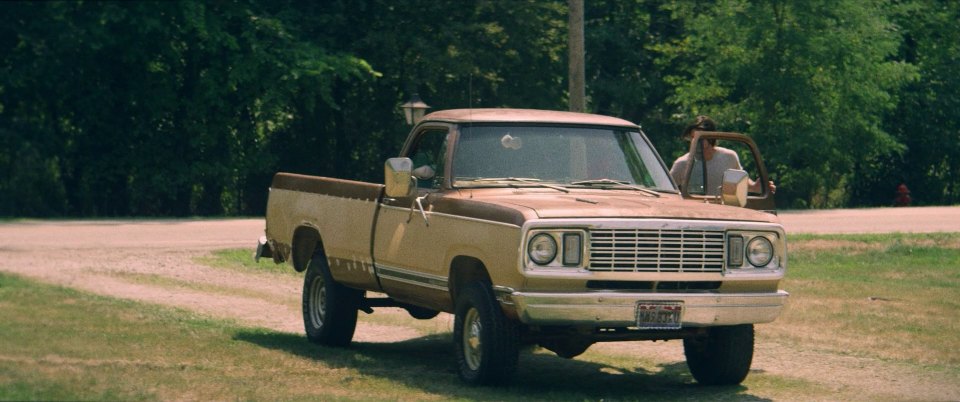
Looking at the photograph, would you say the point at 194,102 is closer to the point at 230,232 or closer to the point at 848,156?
the point at 230,232

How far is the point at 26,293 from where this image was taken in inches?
634

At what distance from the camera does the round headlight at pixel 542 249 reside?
31.6 ft

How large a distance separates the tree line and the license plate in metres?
24.6

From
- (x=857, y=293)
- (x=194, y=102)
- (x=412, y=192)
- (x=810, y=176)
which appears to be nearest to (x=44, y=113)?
(x=194, y=102)

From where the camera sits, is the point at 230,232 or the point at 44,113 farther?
the point at 44,113

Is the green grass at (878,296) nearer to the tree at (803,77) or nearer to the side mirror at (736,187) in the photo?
the side mirror at (736,187)

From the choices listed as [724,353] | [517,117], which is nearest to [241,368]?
[517,117]

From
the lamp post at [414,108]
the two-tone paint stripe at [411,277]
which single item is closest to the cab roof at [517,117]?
the two-tone paint stripe at [411,277]

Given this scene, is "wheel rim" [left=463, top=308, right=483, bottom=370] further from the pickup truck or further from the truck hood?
the truck hood

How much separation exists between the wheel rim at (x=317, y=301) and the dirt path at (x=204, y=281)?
713 mm

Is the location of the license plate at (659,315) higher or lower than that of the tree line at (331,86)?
lower

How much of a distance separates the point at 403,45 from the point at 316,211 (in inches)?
1067

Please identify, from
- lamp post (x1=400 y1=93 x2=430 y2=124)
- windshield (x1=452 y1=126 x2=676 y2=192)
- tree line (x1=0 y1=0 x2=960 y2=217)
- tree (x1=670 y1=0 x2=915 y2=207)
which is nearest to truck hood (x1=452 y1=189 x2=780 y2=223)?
windshield (x1=452 y1=126 x2=676 y2=192)

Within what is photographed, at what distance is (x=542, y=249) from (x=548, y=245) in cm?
5
